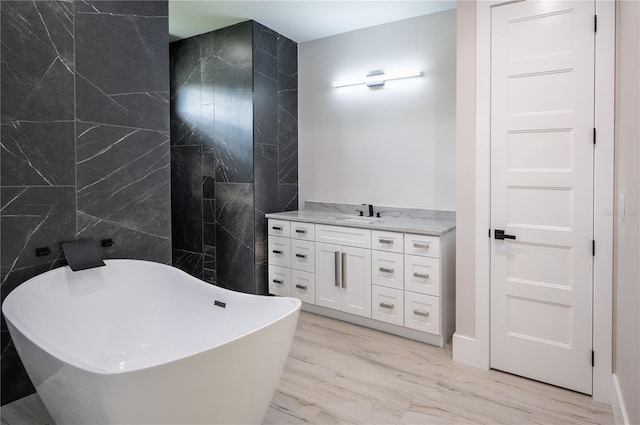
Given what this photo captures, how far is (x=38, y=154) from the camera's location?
2.28 m

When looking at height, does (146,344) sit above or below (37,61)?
below

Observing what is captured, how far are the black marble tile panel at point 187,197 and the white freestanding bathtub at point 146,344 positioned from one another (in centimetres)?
178

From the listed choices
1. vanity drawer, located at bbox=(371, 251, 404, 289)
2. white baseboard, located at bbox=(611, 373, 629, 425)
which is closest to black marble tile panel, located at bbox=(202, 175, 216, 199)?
vanity drawer, located at bbox=(371, 251, 404, 289)

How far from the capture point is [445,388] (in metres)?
2.35

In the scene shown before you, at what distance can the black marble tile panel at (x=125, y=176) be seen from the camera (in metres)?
2.49

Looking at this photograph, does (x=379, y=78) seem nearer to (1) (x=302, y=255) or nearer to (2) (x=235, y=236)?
(1) (x=302, y=255)

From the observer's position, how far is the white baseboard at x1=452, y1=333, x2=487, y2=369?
2.60 meters

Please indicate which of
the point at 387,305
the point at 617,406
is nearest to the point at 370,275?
the point at 387,305

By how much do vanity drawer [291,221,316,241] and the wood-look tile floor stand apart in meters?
1.01

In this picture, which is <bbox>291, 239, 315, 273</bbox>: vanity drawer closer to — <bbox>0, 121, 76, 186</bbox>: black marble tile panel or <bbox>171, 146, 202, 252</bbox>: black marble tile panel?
<bbox>171, 146, 202, 252</bbox>: black marble tile panel

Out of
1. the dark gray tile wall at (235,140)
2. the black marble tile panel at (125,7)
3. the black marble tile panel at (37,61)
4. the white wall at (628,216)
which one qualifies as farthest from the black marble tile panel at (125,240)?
the white wall at (628,216)

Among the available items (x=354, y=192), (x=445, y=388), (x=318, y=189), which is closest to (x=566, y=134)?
(x=445, y=388)

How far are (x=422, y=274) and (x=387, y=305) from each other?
0.40 m

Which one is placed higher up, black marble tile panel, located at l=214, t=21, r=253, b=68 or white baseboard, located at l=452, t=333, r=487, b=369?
black marble tile panel, located at l=214, t=21, r=253, b=68
